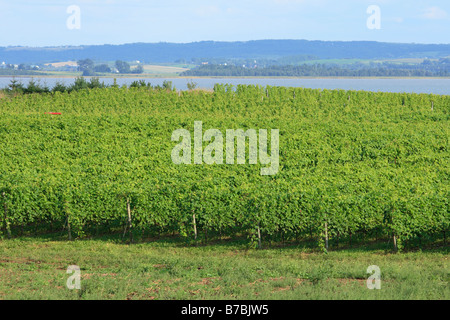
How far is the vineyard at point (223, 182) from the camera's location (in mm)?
20312

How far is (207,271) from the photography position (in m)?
16.6

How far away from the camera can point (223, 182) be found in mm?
23594

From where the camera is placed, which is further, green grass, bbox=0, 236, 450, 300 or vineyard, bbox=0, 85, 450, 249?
vineyard, bbox=0, 85, 450, 249

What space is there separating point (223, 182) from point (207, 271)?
7.37 metres

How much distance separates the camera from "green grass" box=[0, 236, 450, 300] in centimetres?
1419

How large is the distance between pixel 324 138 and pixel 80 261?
22651 millimetres

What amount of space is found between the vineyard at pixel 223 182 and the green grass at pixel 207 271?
986mm

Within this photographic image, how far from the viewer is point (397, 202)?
19.8 m

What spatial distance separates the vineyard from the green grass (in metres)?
0.99

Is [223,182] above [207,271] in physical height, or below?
above

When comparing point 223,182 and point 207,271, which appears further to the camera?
point 223,182

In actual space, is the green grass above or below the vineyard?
below

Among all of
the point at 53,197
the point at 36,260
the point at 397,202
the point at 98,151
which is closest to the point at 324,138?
the point at 98,151

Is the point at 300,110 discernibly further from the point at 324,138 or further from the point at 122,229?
the point at 122,229
